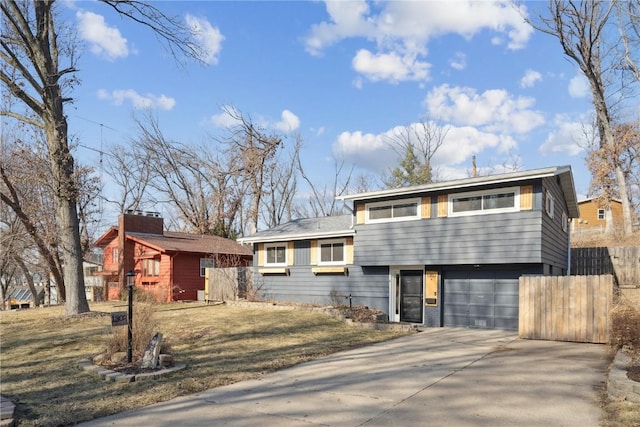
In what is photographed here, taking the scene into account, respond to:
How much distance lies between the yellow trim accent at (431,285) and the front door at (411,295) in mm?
304

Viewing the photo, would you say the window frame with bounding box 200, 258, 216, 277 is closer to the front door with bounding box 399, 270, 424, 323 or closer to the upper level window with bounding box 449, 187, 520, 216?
the front door with bounding box 399, 270, 424, 323

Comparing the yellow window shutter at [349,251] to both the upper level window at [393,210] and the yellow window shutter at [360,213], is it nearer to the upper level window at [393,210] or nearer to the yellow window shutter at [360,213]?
the yellow window shutter at [360,213]

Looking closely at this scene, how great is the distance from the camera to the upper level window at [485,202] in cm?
1285

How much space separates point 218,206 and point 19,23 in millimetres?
22944

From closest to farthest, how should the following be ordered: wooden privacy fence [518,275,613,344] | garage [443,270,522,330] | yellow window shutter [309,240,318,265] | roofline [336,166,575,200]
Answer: wooden privacy fence [518,275,613,344] < roofline [336,166,575,200] < garage [443,270,522,330] < yellow window shutter [309,240,318,265]

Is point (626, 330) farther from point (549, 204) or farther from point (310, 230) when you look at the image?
point (310, 230)

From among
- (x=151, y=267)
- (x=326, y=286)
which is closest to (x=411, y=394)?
(x=326, y=286)

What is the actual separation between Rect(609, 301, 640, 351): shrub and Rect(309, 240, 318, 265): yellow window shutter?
1050 cm

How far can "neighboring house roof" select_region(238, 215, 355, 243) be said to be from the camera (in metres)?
17.0

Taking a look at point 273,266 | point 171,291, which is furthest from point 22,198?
point 273,266

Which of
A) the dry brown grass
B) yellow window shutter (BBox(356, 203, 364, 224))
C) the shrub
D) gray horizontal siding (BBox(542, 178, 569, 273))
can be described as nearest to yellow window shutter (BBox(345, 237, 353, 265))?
yellow window shutter (BBox(356, 203, 364, 224))

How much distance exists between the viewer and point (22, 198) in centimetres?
2417

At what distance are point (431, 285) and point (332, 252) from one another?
4.23 metres

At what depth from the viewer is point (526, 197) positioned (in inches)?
494
